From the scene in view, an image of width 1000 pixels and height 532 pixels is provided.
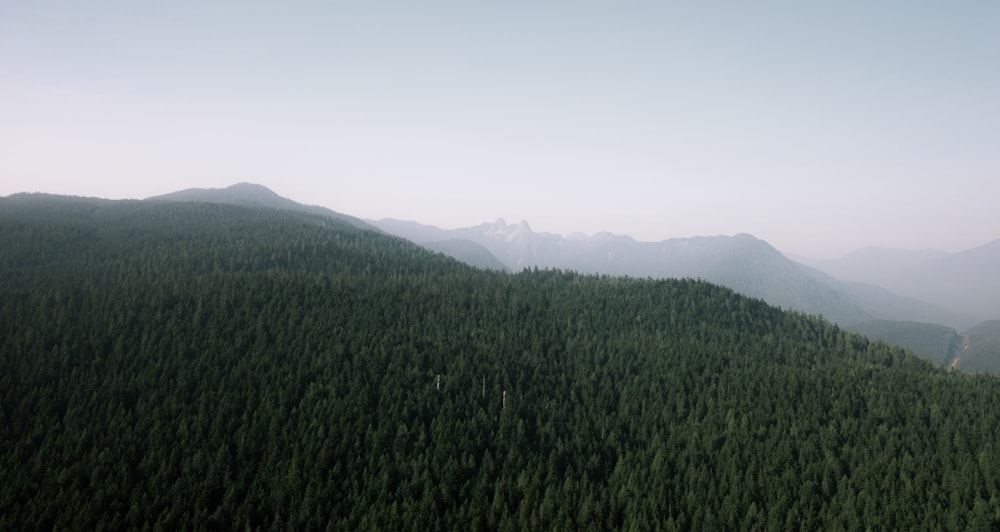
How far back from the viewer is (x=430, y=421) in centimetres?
10694

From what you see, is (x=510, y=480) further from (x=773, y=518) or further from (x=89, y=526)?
(x=89, y=526)

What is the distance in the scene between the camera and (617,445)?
105875 mm

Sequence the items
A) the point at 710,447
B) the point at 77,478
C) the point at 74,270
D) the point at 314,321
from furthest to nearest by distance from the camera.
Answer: the point at 74,270 → the point at 314,321 → the point at 710,447 → the point at 77,478

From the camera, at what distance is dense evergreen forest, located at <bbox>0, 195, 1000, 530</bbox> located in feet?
262

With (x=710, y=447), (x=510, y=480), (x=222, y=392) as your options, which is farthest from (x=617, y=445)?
(x=222, y=392)

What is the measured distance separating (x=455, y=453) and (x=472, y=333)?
54152 mm

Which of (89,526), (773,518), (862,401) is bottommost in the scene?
(89,526)

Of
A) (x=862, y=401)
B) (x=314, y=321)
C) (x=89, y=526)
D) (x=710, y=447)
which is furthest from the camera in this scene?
(x=314, y=321)

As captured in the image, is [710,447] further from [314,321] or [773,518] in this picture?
[314,321]

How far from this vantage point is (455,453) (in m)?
96.6

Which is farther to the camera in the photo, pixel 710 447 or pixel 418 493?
pixel 710 447

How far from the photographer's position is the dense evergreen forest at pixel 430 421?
80.0 meters

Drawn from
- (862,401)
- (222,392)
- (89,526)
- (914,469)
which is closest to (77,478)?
(89,526)

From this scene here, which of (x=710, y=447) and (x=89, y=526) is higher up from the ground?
(x=710, y=447)
